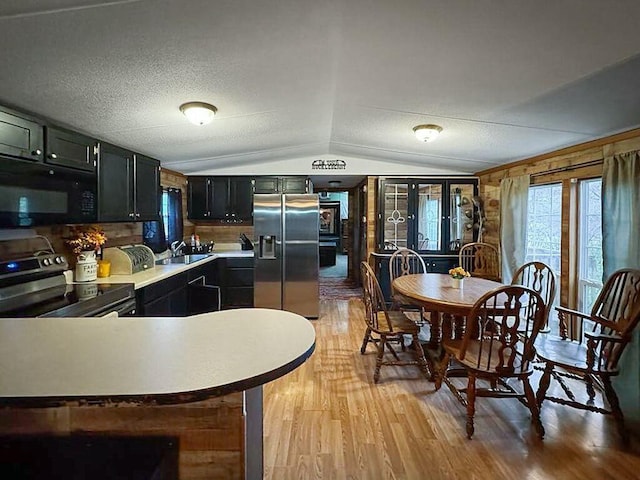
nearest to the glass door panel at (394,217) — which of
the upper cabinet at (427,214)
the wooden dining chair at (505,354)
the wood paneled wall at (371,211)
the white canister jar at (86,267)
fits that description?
the upper cabinet at (427,214)

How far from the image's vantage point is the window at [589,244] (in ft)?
10.6

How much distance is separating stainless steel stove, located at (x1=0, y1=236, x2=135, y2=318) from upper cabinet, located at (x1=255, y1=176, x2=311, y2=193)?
118 inches

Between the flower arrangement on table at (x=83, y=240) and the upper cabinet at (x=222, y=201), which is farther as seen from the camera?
the upper cabinet at (x=222, y=201)

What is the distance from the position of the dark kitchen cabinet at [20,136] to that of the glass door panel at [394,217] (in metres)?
4.17

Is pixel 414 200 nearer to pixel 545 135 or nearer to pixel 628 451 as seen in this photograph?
pixel 545 135

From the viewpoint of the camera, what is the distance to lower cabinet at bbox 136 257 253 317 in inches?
128

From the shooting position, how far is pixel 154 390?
34.3 inches

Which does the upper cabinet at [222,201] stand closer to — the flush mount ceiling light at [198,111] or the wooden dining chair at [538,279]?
the flush mount ceiling light at [198,111]

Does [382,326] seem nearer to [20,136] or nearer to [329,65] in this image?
[329,65]

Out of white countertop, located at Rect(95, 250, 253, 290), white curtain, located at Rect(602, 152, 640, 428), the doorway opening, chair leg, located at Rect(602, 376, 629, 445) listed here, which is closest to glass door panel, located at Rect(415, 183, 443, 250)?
white curtain, located at Rect(602, 152, 640, 428)

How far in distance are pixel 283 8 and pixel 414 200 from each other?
4128 millimetres

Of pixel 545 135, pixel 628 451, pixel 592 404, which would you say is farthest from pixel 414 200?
pixel 628 451

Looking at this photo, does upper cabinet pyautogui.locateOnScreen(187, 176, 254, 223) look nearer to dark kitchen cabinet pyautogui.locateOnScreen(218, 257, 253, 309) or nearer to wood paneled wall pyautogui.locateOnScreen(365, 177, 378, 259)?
dark kitchen cabinet pyautogui.locateOnScreen(218, 257, 253, 309)

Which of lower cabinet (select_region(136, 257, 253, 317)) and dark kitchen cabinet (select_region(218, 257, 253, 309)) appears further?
dark kitchen cabinet (select_region(218, 257, 253, 309))
